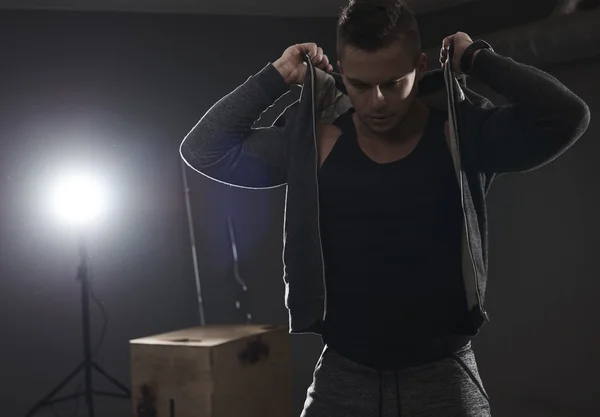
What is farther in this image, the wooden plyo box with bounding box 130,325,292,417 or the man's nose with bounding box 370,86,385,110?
the wooden plyo box with bounding box 130,325,292,417

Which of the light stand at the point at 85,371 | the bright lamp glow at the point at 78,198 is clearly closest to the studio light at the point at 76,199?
the bright lamp glow at the point at 78,198

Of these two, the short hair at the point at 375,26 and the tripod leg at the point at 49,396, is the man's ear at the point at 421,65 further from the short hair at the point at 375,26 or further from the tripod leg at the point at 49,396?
the tripod leg at the point at 49,396

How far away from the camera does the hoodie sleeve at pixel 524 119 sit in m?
1.10

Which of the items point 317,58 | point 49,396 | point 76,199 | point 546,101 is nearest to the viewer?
point 546,101

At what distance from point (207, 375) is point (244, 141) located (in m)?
1.37

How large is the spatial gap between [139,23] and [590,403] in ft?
9.80

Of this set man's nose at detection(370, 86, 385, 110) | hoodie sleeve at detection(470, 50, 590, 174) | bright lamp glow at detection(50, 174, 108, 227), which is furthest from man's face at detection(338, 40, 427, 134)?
bright lamp glow at detection(50, 174, 108, 227)

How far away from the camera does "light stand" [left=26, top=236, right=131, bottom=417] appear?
338 centimetres

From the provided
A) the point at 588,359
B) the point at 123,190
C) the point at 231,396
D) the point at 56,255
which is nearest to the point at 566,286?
the point at 588,359

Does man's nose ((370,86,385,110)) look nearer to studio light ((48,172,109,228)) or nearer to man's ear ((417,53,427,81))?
man's ear ((417,53,427,81))

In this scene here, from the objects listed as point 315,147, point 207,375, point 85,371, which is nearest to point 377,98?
point 315,147

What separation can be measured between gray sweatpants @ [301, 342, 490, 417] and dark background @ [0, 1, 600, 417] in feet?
7.60

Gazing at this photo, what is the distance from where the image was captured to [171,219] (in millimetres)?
3879

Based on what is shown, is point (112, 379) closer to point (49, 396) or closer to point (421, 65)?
point (49, 396)
